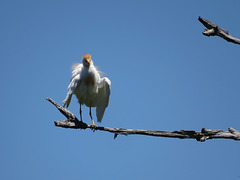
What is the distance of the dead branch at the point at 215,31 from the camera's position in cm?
649

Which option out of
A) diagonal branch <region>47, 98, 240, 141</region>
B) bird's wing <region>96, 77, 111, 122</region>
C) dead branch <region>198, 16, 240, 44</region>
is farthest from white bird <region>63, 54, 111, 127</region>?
dead branch <region>198, 16, 240, 44</region>

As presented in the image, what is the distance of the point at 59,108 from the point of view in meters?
7.32

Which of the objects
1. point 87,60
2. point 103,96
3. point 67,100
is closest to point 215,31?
point 87,60

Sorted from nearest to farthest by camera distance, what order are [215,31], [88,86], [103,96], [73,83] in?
[215,31] < [73,83] < [88,86] < [103,96]

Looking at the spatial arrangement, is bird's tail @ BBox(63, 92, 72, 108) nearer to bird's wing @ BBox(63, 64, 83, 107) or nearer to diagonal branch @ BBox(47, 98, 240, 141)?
bird's wing @ BBox(63, 64, 83, 107)

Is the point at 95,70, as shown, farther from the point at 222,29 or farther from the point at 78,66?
the point at 222,29

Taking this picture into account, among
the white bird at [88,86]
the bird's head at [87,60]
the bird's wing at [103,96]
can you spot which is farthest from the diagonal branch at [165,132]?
the bird's head at [87,60]

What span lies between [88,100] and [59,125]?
198 cm

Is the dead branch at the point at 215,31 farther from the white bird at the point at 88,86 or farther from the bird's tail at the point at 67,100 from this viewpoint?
the bird's tail at the point at 67,100

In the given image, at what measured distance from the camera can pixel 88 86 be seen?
8.45 meters

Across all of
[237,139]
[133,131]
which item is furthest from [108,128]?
[237,139]

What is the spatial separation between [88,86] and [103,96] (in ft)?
2.46

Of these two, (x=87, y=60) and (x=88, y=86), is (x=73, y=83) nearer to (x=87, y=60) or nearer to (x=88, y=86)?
(x=88, y=86)

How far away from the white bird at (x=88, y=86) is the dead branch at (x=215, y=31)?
3198 mm
